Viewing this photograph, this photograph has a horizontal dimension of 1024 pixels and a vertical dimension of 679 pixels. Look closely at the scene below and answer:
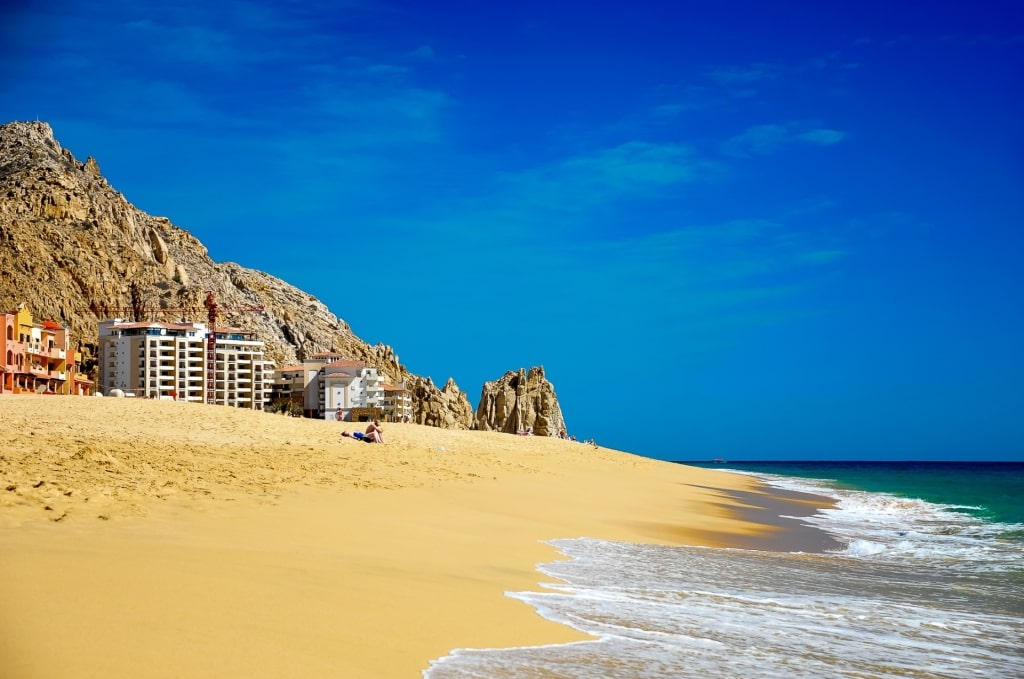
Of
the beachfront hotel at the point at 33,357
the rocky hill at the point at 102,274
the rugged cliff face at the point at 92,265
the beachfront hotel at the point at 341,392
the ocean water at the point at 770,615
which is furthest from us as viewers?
the beachfront hotel at the point at 341,392

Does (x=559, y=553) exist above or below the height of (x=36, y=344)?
below

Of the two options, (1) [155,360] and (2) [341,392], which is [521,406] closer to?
(2) [341,392]

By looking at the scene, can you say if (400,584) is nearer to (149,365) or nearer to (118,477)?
(118,477)

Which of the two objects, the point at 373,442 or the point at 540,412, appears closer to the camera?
the point at 373,442

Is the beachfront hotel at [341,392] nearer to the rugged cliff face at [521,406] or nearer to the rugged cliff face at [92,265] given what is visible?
the rugged cliff face at [92,265]

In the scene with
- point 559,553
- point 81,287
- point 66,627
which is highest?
point 81,287

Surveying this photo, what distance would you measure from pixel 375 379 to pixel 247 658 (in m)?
136

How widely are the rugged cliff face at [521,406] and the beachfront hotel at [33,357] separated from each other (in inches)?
1808

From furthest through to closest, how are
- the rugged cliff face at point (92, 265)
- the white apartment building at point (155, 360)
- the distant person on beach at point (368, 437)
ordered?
1. the rugged cliff face at point (92, 265)
2. the white apartment building at point (155, 360)
3. the distant person on beach at point (368, 437)

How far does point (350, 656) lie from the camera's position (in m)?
6.37

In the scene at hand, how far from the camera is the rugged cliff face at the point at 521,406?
10538cm

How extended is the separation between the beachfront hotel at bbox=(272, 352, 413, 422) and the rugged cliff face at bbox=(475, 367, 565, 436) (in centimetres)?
2688

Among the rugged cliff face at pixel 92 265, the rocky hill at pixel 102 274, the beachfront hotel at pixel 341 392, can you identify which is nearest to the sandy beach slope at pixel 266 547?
the rocky hill at pixel 102 274

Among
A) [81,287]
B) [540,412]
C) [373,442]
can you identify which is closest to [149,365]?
[81,287]
